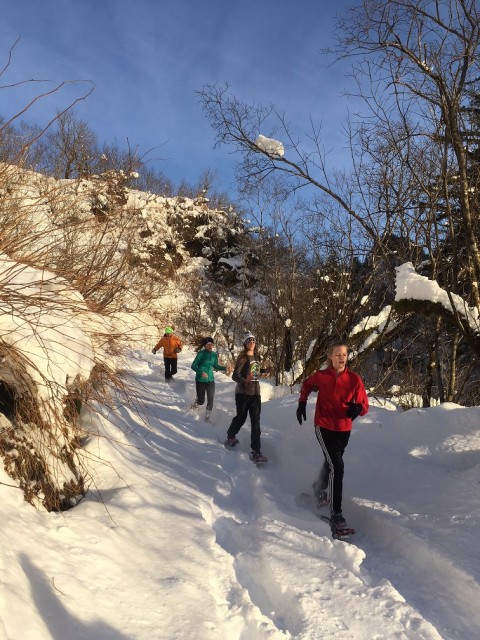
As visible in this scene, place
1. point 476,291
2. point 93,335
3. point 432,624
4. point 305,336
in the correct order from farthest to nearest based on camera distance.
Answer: point 305,336 → point 476,291 → point 93,335 → point 432,624

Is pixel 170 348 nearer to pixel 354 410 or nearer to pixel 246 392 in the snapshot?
pixel 246 392

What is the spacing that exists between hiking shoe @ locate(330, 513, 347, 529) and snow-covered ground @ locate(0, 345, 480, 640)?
125 mm

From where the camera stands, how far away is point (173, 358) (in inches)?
485

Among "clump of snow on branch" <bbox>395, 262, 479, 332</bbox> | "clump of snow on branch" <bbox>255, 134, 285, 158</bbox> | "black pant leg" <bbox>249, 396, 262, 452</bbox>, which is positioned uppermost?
"clump of snow on branch" <bbox>255, 134, 285, 158</bbox>

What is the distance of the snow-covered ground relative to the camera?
2139mm

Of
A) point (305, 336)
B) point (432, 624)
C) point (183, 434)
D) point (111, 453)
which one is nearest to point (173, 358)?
point (305, 336)

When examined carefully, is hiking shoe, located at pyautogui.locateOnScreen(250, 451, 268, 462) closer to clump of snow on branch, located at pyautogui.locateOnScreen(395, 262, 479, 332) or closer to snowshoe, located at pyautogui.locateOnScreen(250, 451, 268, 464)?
snowshoe, located at pyautogui.locateOnScreen(250, 451, 268, 464)

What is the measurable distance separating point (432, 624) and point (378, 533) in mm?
1161

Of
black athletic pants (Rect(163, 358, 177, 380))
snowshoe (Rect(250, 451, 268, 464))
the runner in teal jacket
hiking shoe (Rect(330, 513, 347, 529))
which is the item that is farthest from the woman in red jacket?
black athletic pants (Rect(163, 358, 177, 380))

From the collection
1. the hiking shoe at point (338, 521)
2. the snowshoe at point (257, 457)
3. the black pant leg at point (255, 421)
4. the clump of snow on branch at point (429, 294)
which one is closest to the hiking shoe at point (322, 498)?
the hiking shoe at point (338, 521)

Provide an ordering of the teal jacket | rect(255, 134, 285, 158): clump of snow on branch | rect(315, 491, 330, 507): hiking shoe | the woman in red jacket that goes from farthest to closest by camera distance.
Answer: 1. the teal jacket
2. rect(255, 134, 285, 158): clump of snow on branch
3. rect(315, 491, 330, 507): hiking shoe
4. the woman in red jacket

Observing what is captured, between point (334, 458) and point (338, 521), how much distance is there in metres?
0.56

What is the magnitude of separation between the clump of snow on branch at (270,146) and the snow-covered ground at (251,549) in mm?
4768

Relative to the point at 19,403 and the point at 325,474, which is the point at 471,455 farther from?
the point at 19,403
